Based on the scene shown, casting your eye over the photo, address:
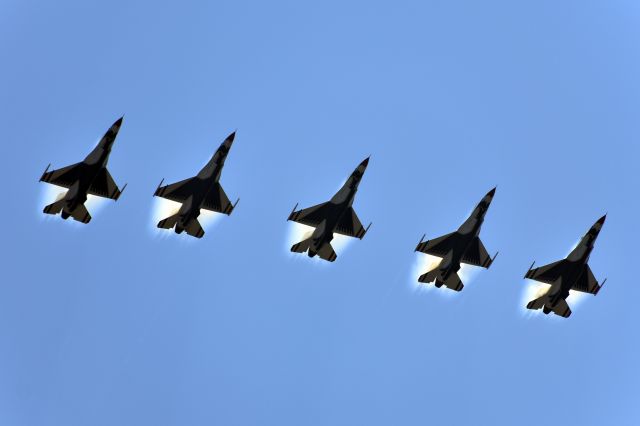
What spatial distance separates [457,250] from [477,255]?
66.8 inches

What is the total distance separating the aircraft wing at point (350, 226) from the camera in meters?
67.7

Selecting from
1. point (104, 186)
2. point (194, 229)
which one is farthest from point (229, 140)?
point (104, 186)

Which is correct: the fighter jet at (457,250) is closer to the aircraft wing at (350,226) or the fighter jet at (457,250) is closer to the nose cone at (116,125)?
the aircraft wing at (350,226)

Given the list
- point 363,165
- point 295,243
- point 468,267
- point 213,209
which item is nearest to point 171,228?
point 213,209

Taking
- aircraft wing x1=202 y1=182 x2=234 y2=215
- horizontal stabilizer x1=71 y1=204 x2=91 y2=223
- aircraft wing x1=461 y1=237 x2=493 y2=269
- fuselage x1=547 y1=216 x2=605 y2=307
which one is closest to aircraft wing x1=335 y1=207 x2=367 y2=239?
aircraft wing x1=461 y1=237 x2=493 y2=269

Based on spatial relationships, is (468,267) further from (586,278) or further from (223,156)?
(223,156)

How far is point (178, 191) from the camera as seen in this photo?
66000mm

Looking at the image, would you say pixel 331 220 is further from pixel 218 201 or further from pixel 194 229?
pixel 194 229

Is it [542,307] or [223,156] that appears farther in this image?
[542,307]

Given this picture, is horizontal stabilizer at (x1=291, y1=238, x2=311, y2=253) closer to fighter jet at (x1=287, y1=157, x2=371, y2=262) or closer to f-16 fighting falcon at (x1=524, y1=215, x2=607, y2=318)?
fighter jet at (x1=287, y1=157, x2=371, y2=262)

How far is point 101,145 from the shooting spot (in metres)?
64.8

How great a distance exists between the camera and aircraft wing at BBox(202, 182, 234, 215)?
6681 centimetres

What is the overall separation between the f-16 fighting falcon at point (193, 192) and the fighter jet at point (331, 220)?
17.0ft

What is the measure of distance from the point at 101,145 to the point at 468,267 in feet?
83.5
